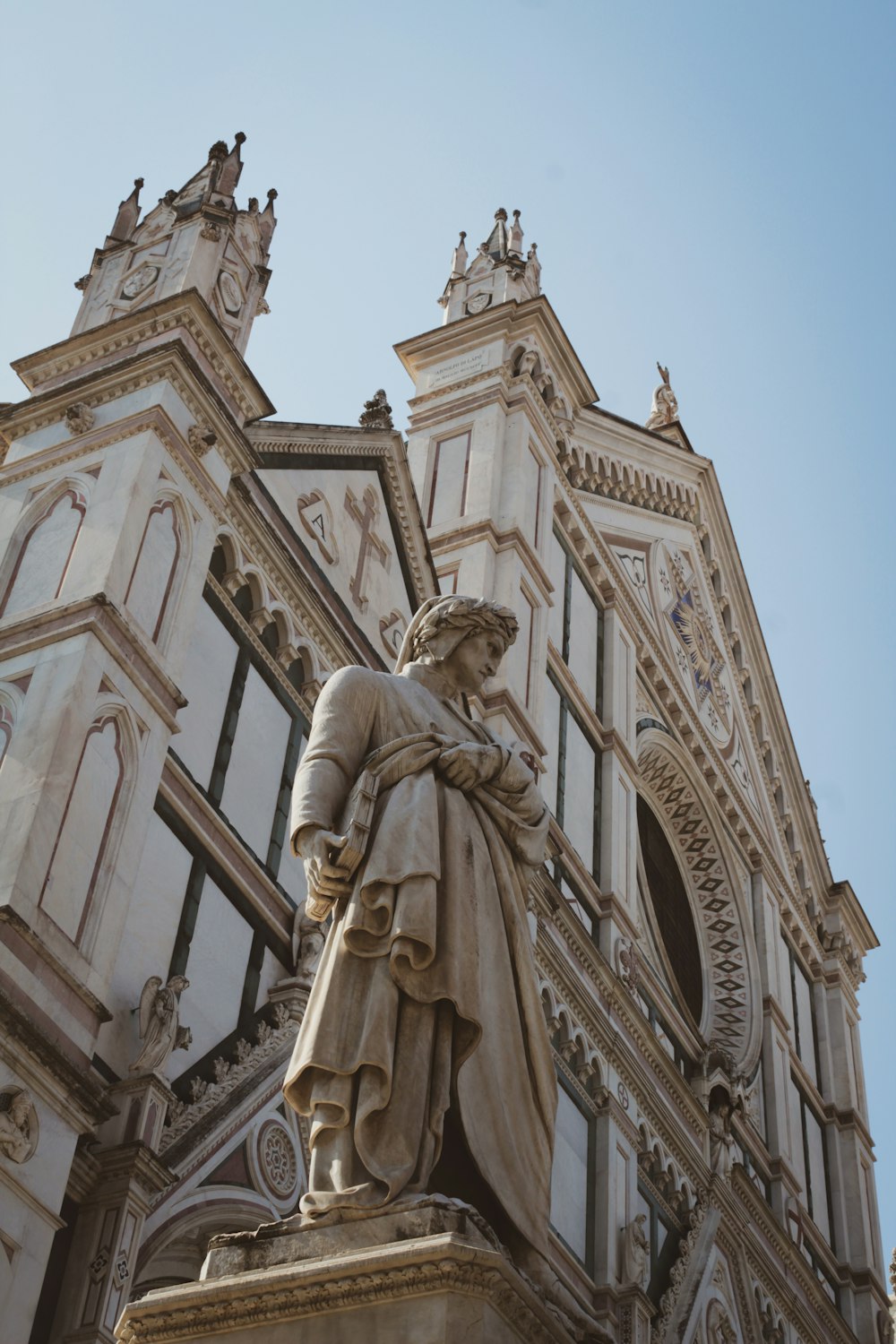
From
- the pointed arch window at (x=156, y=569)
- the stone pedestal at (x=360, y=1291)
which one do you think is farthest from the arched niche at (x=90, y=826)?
the stone pedestal at (x=360, y=1291)

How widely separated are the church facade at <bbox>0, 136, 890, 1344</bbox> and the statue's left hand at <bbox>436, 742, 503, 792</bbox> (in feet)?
10.2

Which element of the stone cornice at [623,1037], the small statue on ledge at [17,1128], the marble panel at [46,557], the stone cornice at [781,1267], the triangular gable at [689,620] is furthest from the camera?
the triangular gable at [689,620]

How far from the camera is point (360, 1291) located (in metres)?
3.58

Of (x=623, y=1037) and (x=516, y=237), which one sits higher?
(x=516, y=237)

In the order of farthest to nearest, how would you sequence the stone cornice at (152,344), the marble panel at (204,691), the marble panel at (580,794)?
the marble panel at (580,794) → the stone cornice at (152,344) → the marble panel at (204,691)

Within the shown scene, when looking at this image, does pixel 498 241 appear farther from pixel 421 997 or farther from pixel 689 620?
pixel 421 997

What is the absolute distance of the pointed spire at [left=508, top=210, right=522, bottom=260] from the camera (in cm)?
1945

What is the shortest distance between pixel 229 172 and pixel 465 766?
8391 millimetres

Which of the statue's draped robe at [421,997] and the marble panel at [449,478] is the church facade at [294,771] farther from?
the statue's draped robe at [421,997]

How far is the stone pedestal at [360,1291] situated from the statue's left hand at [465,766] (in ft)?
4.08

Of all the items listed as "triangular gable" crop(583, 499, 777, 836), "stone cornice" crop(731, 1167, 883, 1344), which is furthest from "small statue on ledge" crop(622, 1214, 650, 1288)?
"triangular gable" crop(583, 499, 777, 836)

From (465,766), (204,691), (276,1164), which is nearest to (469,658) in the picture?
(465,766)

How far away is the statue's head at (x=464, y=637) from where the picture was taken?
513 cm

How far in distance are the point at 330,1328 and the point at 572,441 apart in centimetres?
1613
